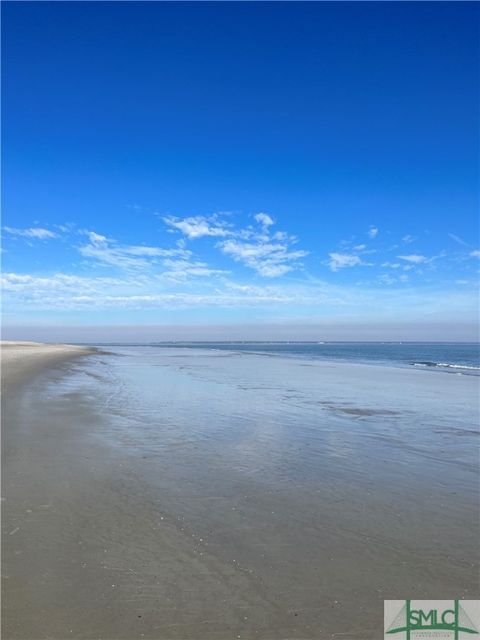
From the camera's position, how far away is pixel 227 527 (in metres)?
5.73

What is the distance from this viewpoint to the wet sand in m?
3.97

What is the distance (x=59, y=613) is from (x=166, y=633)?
109 cm

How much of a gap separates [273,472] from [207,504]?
2166mm

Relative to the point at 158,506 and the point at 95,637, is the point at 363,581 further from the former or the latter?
the point at 158,506

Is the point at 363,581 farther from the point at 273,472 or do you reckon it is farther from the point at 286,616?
the point at 273,472

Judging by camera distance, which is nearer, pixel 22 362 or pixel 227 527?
pixel 227 527

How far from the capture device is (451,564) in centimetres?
491

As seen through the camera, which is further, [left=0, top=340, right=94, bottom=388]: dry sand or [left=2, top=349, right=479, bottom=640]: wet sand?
[left=0, top=340, right=94, bottom=388]: dry sand

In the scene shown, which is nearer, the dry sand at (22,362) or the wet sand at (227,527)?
the wet sand at (227,527)

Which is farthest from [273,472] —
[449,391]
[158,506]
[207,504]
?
[449,391]

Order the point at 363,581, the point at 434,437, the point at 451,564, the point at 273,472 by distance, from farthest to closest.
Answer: the point at 434,437
the point at 273,472
the point at 451,564
the point at 363,581

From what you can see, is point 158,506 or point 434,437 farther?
point 434,437

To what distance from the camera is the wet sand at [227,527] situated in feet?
13.0

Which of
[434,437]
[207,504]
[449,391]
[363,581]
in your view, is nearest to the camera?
[363,581]
